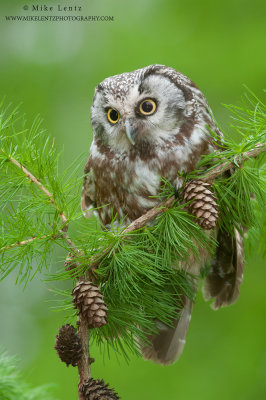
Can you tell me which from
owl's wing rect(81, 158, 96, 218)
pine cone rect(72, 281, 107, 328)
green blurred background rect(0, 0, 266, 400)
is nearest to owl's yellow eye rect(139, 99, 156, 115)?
owl's wing rect(81, 158, 96, 218)

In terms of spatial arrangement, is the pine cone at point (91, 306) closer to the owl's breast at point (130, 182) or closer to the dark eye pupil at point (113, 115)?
the owl's breast at point (130, 182)

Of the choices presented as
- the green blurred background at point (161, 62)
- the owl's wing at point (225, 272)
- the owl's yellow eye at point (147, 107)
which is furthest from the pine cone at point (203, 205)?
the green blurred background at point (161, 62)

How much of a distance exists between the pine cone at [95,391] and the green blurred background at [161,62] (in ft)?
7.12

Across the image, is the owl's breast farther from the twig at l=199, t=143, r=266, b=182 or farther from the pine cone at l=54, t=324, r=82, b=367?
the pine cone at l=54, t=324, r=82, b=367

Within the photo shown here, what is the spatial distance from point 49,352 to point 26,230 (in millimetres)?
2486

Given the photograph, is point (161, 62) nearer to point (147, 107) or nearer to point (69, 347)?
point (147, 107)

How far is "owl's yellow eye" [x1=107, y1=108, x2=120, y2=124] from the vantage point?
216cm

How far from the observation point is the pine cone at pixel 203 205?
1566mm

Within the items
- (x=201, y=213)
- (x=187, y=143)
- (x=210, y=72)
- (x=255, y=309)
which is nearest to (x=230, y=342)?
(x=255, y=309)

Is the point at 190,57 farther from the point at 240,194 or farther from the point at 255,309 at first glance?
the point at 240,194

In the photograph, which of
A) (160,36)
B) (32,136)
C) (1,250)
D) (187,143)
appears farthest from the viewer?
(160,36)

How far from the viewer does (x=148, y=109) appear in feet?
6.98

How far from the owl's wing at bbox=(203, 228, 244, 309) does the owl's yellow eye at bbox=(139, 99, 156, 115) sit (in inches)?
22.8

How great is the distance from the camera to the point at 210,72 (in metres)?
3.56
